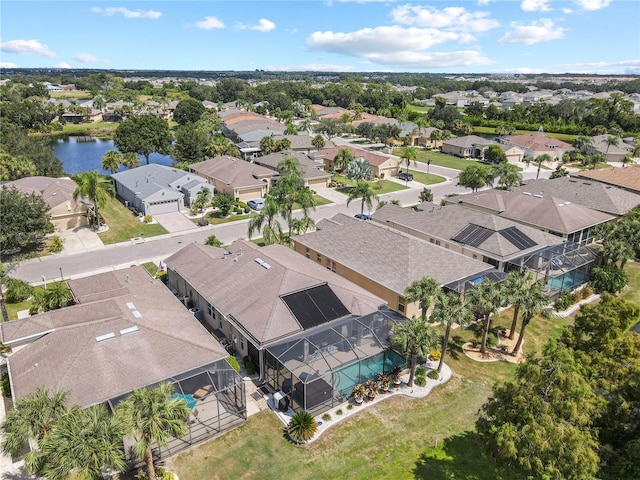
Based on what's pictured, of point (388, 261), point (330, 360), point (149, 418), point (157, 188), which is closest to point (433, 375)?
point (330, 360)

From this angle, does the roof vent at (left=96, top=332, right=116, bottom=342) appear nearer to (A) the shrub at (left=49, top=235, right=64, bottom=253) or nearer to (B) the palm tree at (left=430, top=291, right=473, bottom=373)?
(B) the palm tree at (left=430, top=291, right=473, bottom=373)

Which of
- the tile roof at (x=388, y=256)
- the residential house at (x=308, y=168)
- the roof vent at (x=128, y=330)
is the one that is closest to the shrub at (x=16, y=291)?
the roof vent at (x=128, y=330)

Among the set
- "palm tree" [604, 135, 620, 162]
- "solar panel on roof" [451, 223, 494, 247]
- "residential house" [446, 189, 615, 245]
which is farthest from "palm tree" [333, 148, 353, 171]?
"palm tree" [604, 135, 620, 162]

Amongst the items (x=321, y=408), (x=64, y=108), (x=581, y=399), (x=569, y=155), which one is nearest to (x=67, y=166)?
(x=64, y=108)

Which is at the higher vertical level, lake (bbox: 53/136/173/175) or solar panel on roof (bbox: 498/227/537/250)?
solar panel on roof (bbox: 498/227/537/250)

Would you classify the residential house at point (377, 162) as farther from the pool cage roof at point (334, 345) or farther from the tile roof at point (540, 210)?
the pool cage roof at point (334, 345)

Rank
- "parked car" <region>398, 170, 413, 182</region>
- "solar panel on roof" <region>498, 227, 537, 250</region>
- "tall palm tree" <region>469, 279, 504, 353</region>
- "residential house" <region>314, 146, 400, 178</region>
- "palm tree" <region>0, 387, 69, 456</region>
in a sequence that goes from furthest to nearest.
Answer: "residential house" <region>314, 146, 400, 178</region>
"parked car" <region>398, 170, 413, 182</region>
"solar panel on roof" <region>498, 227, 537, 250</region>
"tall palm tree" <region>469, 279, 504, 353</region>
"palm tree" <region>0, 387, 69, 456</region>
